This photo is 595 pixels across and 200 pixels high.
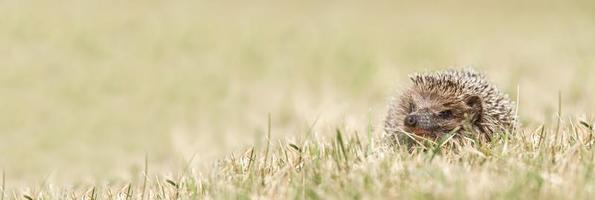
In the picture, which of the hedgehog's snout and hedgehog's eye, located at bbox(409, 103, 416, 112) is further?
hedgehog's eye, located at bbox(409, 103, 416, 112)

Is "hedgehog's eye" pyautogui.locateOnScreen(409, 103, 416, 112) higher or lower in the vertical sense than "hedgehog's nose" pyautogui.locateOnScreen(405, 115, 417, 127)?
higher

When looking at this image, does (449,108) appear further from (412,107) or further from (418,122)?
(418,122)

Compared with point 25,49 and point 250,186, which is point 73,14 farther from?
point 250,186

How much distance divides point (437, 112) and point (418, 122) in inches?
10.4

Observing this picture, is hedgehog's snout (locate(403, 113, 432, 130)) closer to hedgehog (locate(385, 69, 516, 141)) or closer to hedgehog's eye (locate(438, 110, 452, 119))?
hedgehog (locate(385, 69, 516, 141))

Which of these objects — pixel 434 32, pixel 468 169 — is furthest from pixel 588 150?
pixel 434 32

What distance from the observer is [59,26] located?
16344 millimetres

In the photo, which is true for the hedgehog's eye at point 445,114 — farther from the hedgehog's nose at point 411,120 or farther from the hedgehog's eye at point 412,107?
the hedgehog's nose at point 411,120

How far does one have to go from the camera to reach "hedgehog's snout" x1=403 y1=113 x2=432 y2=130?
6770 millimetres

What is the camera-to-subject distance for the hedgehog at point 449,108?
22.6ft

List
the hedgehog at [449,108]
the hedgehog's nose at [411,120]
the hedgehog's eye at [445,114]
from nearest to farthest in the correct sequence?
the hedgehog's nose at [411,120] < the hedgehog at [449,108] < the hedgehog's eye at [445,114]

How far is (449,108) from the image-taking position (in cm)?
709

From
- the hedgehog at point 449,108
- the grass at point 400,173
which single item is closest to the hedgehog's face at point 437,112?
the hedgehog at point 449,108

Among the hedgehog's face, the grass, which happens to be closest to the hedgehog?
the hedgehog's face
